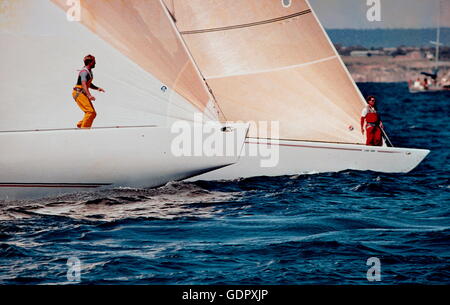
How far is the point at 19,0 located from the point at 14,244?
16.2ft

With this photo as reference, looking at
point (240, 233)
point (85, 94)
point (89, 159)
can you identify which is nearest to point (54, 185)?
Answer: point (89, 159)

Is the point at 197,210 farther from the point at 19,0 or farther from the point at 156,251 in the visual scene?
the point at 19,0

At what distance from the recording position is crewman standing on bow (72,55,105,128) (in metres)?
15.2

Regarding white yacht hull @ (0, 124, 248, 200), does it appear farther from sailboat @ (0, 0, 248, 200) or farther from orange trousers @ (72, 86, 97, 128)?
orange trousers @ (72, 86, 97, 128)

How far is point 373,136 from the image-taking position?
18.7 m

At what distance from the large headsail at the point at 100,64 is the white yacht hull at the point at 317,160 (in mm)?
2057

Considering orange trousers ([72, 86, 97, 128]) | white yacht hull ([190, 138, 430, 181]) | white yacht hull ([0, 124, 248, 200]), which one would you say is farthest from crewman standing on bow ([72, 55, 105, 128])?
white yacht hull ([190, 138, 430, 181])

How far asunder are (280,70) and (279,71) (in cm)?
3

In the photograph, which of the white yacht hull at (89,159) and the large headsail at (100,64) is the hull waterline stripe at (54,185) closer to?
the white yacht hull at (89,159)

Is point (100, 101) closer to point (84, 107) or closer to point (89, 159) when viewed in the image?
point (84, 107)

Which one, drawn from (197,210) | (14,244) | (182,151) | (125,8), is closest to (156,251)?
(14,244)

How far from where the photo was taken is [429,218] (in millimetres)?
14016

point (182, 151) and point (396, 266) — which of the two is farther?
point (182, 151)

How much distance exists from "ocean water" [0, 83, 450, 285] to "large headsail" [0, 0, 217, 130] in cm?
142
